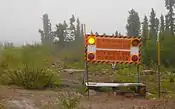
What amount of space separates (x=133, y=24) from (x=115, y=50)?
4564 cm

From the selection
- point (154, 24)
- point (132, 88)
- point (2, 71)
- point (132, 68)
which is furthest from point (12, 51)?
point (154, 24)

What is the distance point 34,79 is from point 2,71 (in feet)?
5.34

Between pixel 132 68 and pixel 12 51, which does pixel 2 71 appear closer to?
pixel 12 51

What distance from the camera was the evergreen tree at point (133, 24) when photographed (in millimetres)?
55456

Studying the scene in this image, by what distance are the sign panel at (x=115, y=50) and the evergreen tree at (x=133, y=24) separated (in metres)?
42.6

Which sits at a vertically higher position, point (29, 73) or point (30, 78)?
point (29, 73)

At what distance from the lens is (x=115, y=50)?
11922 mm

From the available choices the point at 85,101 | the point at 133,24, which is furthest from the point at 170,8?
the point at 85,101

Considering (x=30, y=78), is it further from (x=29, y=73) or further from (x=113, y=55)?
(x=113, y=55)

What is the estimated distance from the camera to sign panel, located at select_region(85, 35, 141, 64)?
38.7 feet

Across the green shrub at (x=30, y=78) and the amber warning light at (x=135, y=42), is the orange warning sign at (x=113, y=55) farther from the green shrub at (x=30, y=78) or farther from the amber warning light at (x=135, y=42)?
the green shrub at (x=30, y=78)

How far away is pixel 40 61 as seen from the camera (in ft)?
43.9

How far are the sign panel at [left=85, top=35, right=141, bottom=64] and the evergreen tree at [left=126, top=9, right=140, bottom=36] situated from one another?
140 feet

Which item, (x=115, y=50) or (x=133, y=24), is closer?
(x=115, y=50)
